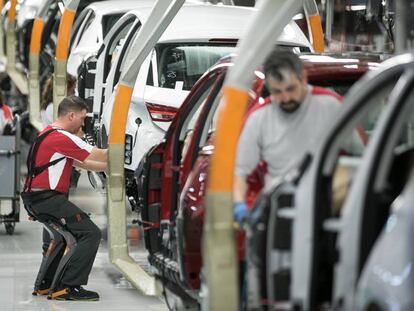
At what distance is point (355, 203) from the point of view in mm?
6074

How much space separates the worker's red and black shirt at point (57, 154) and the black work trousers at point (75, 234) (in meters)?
0.11

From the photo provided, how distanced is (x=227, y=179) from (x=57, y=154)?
4.63m

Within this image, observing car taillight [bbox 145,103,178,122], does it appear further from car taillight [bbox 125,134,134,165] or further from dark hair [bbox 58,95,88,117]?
dark hair [bbox 58,95,88,117]

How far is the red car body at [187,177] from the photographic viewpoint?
28.9 feet

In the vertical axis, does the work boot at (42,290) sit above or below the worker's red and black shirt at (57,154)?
below

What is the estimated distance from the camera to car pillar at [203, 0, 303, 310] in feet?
24.0

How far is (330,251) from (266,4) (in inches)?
61.7

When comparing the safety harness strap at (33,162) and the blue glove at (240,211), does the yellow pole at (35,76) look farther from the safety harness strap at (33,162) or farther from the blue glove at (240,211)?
the blue glove at (240,211)

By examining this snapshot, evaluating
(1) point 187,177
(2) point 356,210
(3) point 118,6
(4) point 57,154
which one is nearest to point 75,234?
(4) point 57,154

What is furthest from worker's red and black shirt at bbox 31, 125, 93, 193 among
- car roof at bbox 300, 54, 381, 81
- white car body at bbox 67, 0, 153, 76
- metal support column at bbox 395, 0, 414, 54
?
white car body at bbox 67, 0, 153, 76

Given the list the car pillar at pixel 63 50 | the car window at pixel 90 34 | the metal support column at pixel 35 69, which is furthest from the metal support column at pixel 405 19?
the metal support column at pixel 35 69

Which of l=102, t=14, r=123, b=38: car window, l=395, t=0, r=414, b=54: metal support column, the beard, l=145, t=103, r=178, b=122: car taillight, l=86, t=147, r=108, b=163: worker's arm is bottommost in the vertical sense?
l=86, t=147, r=108, b=163: worker's arm

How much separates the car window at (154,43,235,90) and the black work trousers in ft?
7.74

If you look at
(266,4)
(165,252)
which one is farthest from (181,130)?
(266,4)
